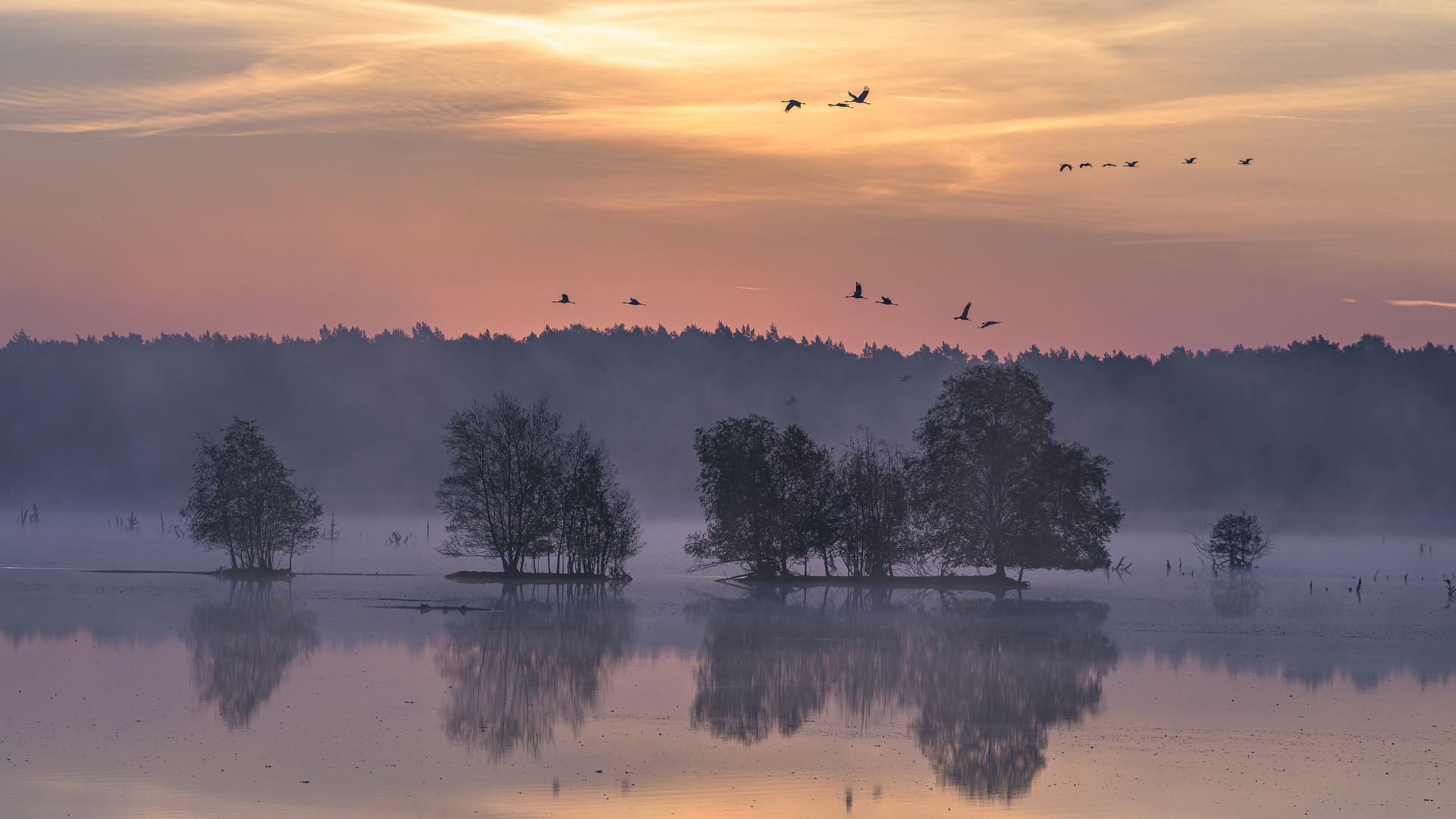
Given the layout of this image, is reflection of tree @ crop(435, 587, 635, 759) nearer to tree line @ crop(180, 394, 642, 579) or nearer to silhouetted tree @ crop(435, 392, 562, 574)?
tree line @ crop(180, 394, 642, 579)

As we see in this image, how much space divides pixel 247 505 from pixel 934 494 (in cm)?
3933

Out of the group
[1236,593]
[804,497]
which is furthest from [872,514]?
[1236,593]

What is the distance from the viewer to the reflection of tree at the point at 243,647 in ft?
112

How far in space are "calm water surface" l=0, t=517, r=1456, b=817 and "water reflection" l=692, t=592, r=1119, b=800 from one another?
16cm

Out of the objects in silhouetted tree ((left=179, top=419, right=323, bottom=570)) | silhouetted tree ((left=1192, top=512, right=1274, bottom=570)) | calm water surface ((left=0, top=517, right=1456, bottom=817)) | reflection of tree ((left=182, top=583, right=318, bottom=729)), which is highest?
silhouetted tree ((left=179, top=419, right=323, bottom=570))

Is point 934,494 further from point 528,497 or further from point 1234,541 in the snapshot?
point 1234,541

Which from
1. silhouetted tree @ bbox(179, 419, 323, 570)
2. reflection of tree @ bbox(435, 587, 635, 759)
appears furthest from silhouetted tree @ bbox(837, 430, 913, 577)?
silhouetted tree @ bbox(179, 419, 323, 570)

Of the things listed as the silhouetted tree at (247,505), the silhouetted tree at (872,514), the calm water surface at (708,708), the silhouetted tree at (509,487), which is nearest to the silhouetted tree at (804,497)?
the silhouetted tree at (872,514)

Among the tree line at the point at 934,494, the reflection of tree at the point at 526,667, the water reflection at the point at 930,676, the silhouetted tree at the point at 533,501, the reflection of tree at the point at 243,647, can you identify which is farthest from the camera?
the silhouetted tree at the point at 533,501

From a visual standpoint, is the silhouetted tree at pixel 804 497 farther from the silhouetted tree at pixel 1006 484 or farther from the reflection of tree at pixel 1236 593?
the reflection of tree at pixel 1236 593

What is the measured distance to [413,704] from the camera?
33.3 metres

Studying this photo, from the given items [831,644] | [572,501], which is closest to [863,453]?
[572,501]

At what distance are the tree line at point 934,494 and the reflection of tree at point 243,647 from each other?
2988cm

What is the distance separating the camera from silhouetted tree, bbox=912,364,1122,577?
77.6 metres
